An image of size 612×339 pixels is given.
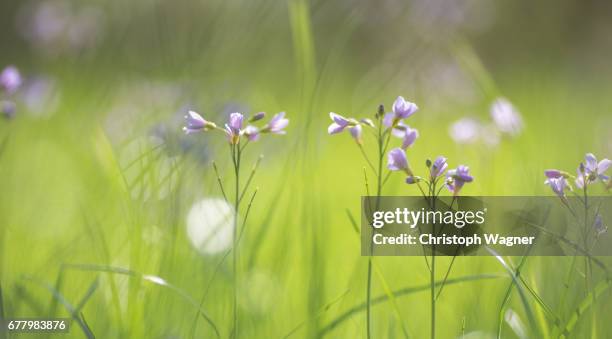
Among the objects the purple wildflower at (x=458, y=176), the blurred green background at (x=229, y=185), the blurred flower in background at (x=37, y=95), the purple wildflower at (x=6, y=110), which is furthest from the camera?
the blurred flower in background at (x=37, y=95)

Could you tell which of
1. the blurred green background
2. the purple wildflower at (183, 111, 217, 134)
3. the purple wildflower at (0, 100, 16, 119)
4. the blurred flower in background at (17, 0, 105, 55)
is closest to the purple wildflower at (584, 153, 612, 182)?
the blurred green background

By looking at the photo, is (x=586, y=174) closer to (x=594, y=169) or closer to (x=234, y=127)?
(x=594, y=169)

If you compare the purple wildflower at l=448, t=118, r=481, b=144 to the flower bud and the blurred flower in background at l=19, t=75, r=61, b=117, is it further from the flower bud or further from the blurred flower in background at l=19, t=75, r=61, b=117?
the blurred flower in background at l=19, t=75, r=61, b=117

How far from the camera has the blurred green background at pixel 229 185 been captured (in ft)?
5.43

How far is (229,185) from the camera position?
2756 mm

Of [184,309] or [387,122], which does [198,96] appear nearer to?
[184,309]

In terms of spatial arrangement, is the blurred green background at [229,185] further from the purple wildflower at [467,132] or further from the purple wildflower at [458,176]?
the purple wildflower at [458,176]

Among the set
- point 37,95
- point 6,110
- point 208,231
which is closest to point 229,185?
point 208,231

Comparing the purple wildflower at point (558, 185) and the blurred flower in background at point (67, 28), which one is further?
the blurred flower in background at point (67, 28)

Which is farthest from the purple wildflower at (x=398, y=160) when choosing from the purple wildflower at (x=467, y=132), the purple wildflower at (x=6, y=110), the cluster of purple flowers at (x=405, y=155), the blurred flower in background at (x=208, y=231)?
the purple wildflower at (x=467, y=132)

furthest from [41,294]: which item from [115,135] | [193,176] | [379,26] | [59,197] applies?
[379,26]

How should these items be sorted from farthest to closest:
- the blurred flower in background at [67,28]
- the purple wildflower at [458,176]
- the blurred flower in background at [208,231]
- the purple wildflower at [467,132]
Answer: the blurred flower in background at [67,28] < the purple wildflower at [467,132] < the blurred flower in background at [208,231] < the purple wildflower at [458,176]

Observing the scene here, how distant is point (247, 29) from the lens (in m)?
2.21

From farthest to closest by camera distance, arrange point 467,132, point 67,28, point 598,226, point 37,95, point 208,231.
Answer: point 67,28
point 37,95
point 467,132
point 208,231
point 598,226
